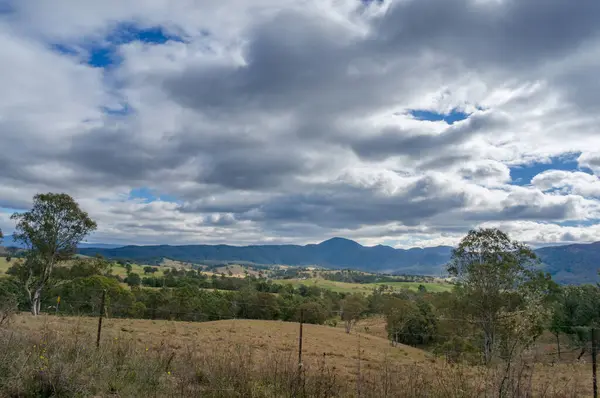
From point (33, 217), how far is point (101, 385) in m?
39.5

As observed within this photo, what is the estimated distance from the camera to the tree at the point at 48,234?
41.0 metres

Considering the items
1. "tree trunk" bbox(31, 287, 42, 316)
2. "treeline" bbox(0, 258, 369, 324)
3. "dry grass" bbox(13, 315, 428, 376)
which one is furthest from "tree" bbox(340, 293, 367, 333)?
"tree trunk" bbox(31, 287, 42, 316)

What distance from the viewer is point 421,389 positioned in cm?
904

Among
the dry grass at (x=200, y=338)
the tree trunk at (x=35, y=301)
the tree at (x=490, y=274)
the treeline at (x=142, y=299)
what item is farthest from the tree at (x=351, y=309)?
the tree trunk at (x=35, y=301)

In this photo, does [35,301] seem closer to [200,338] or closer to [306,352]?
[200,338]

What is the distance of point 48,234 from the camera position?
41406 mm

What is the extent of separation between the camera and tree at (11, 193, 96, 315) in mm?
41000

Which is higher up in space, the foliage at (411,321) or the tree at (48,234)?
the tree at (48,234)

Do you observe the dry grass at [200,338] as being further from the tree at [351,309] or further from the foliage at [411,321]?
the tree at [351,309]

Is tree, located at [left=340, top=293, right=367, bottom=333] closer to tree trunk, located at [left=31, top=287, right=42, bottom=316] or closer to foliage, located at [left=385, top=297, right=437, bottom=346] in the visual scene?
foliage, located at [left=385, top=297, right=437, bottom=346]

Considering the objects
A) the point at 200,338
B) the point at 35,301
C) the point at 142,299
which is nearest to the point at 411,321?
the point at 200,338

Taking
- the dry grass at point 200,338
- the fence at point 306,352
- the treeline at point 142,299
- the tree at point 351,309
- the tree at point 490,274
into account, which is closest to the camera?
the fence at point 306,352

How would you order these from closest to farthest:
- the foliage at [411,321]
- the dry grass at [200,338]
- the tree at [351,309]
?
1. the dry grass at [200,338]
2. the foliage at [411,321]
3. the tree at [351,309]

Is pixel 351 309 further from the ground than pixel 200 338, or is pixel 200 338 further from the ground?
pixel 200 338
